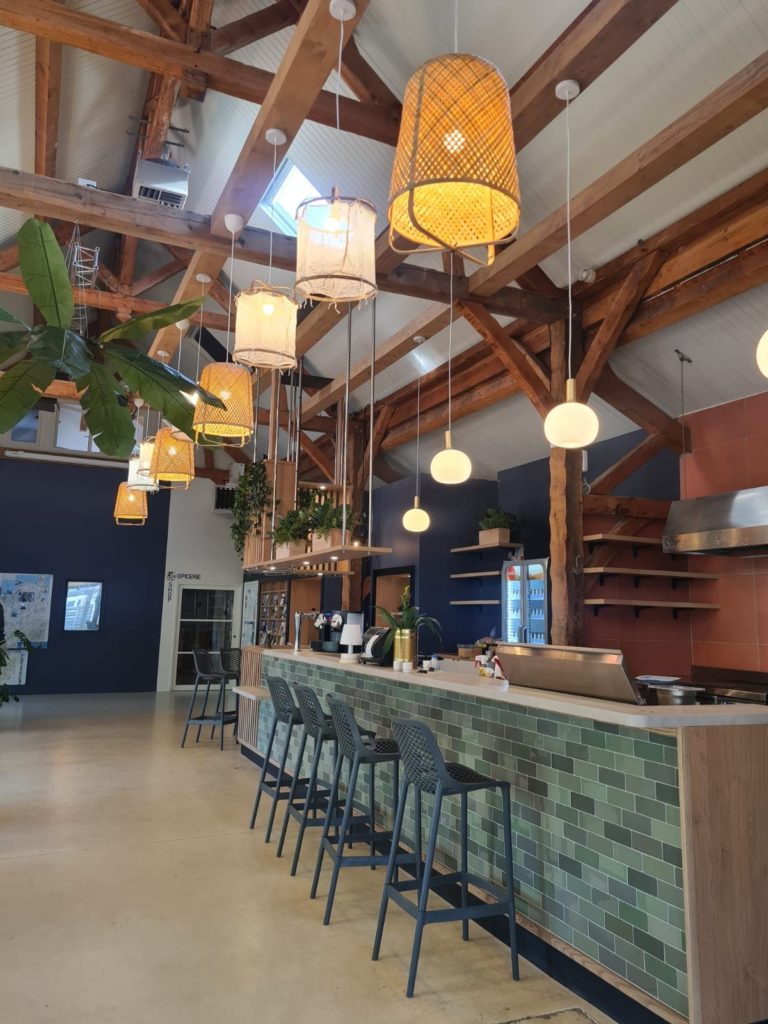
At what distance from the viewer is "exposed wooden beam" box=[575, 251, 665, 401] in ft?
19.0

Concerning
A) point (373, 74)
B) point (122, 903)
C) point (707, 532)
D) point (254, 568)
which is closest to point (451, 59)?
point (373, 74)

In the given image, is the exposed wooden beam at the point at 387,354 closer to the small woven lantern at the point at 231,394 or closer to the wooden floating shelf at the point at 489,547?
the small woven lantern at the point at 231,394

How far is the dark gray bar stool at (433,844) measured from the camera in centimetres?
281

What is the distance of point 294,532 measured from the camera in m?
7.18

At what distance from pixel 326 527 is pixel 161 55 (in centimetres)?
363

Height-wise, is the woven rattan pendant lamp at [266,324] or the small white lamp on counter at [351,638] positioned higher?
the woven rattan pendant lamp at [266,324]

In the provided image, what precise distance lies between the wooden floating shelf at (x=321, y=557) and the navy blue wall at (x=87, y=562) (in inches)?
228

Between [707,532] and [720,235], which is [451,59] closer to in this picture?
[720,235]

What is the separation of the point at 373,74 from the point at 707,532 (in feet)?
14.0

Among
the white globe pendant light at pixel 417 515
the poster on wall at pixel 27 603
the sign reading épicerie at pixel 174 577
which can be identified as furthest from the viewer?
the sign reading épicerie at pixel 174 577

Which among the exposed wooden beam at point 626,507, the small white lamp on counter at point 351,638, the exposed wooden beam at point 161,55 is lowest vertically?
the small white lamp on counter at point 351,638

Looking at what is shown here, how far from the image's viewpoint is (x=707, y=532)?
19.1 feet

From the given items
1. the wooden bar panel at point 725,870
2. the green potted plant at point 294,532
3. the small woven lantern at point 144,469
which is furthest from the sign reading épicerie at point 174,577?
the wooden bar panel at point 725,870

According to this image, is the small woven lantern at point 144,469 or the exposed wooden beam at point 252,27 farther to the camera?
the small woven lantern at point 144,469
